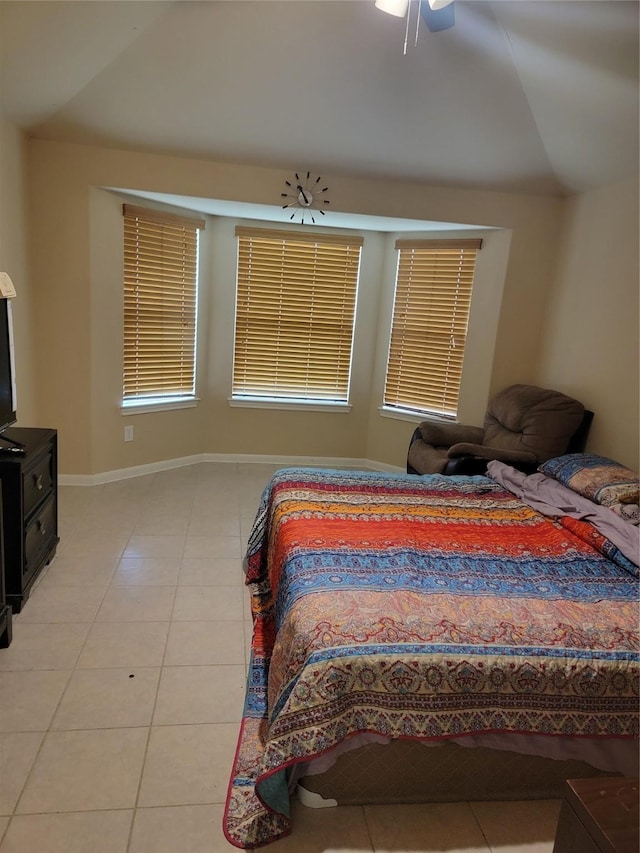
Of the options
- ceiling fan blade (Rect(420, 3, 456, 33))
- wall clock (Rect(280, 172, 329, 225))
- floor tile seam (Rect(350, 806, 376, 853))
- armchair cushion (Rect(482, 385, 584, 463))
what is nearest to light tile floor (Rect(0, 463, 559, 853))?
floor tile seam (Rect(350, 806, 376, 853))

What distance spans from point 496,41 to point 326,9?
94 cm

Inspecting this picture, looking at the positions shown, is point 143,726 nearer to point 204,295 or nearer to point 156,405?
point 156,405

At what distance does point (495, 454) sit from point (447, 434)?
548 mm

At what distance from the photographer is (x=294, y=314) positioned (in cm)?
474

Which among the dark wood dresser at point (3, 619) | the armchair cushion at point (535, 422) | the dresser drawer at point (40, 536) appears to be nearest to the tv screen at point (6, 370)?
the dresser drawer at point (40, 536)

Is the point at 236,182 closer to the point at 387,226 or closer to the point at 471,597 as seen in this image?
the point at 387,226

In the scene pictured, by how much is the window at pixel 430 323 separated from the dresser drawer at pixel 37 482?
3.02 meters

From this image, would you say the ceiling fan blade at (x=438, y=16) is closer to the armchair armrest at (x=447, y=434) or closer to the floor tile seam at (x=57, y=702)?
the armchair armrest at (x=447, y=434)

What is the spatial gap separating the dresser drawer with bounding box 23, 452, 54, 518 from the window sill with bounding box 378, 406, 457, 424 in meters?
2.94

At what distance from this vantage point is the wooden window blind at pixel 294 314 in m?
4.59

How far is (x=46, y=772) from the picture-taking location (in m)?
1.66

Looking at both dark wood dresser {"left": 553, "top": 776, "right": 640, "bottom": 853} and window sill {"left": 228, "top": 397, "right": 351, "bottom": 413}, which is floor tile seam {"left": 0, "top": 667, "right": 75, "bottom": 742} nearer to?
dark wood dresser {"left": 553, "top": 776, "right": 640, "bottom": 853}

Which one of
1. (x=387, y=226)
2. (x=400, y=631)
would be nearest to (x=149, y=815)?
(x=400, y=631)

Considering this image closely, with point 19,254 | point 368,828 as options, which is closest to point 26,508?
point 19,254
